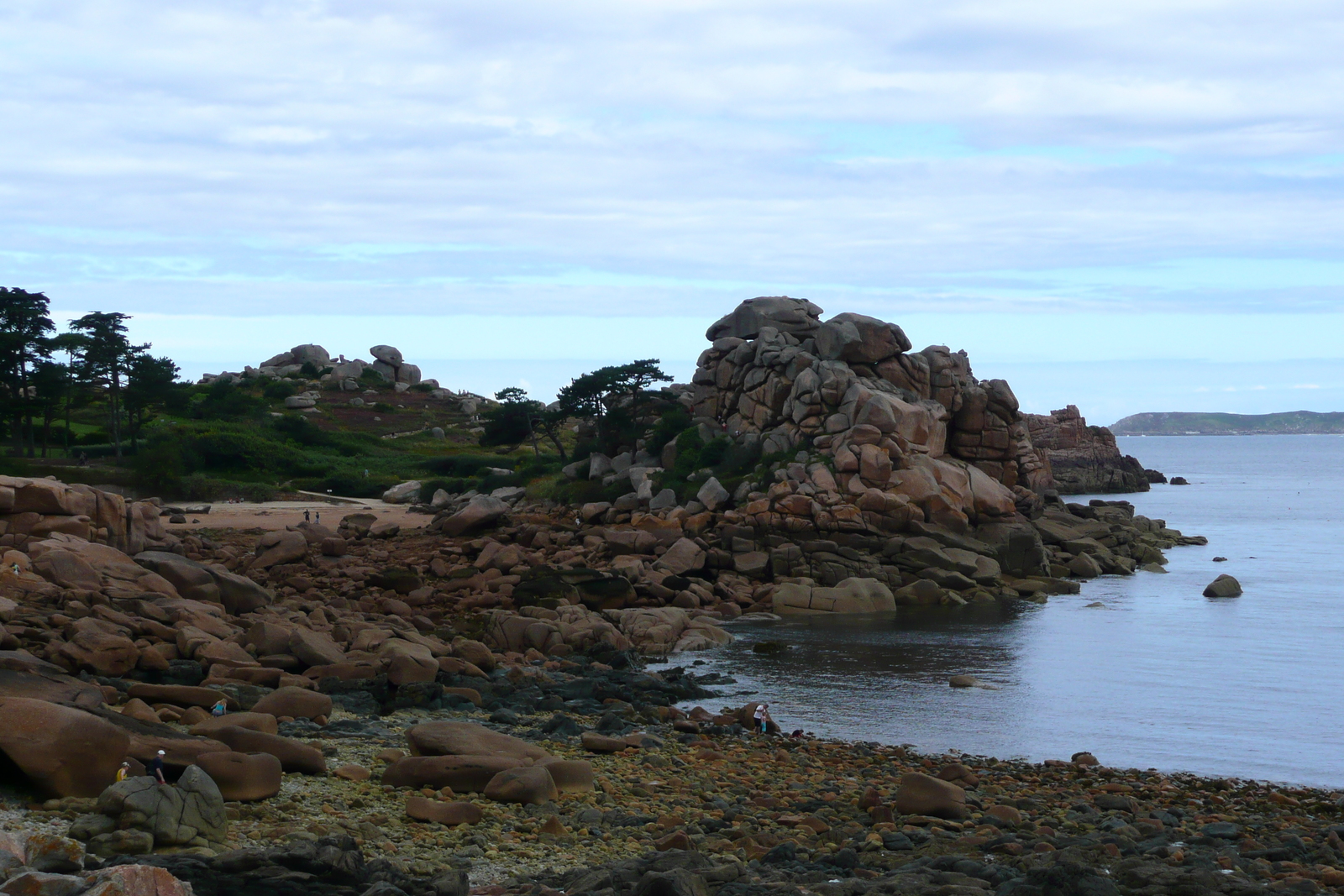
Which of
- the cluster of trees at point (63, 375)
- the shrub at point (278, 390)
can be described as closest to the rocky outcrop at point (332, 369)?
the shrub at point (278, 390)

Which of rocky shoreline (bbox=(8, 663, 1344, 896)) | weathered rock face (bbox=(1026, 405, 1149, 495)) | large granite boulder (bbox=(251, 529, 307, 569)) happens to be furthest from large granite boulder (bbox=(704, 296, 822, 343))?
weathered rock face (bbox=(1026, 405, 1149, 495))

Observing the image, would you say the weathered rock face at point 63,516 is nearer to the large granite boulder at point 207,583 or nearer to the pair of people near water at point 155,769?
the large granite boulder at point 207,583

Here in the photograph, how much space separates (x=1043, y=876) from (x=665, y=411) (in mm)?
54392

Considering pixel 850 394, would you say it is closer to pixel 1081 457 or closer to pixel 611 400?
pixel 611 400

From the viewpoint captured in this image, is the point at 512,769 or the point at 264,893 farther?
the point at 512,769

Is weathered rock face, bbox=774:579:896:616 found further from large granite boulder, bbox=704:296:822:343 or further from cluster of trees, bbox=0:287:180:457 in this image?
cluster of trees, bbox=0:287:180:457

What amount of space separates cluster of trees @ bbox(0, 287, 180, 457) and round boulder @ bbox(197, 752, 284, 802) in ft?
198

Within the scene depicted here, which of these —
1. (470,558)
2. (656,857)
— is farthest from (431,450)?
(656,857)

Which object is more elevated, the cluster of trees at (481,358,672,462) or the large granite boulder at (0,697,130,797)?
the cluster of trees at (481,358,672,462)

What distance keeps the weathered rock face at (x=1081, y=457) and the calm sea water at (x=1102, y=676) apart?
69.6 meters

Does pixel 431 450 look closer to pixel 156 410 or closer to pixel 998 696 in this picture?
pixel 156 410

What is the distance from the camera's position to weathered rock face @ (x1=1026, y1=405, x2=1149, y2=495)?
124m

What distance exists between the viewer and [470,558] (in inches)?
1868

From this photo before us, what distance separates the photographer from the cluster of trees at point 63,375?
66562mm
